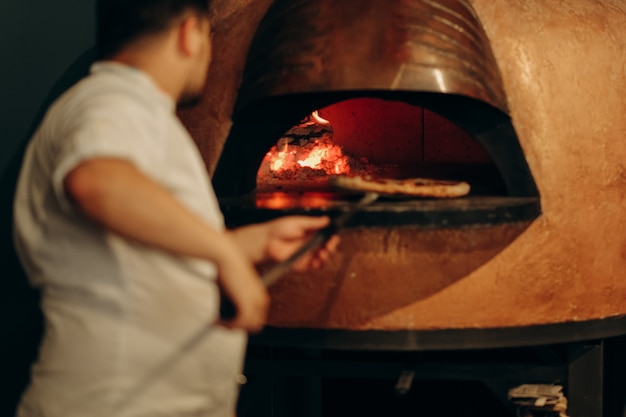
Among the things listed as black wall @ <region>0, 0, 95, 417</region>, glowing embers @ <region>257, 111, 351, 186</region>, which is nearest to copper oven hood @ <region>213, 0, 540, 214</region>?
glowing embers @ <region>257, 111, 351, 186</region>

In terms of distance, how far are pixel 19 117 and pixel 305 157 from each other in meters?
1.32

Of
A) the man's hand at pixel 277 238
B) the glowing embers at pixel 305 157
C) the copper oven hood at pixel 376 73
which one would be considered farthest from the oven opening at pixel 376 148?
the man's hand at pixel 277 238

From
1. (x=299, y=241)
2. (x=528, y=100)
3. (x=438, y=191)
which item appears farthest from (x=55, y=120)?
(x=528, y=100)

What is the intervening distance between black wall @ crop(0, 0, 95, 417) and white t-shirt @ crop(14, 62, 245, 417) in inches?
52.6

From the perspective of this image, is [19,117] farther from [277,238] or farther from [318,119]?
[318,119]

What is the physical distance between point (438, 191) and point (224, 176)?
2.39 feet

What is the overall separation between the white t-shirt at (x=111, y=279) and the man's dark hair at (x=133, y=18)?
56 millimetres

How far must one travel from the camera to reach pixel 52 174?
1445 millimetres

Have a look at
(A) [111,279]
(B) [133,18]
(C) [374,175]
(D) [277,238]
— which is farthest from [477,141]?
(A) [111,279]

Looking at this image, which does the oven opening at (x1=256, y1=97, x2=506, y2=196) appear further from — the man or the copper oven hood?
the man

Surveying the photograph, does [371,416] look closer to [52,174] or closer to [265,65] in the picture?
[265,65]

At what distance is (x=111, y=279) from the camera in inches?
55.1

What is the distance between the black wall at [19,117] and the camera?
2.73 meters

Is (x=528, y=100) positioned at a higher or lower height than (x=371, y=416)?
higher
